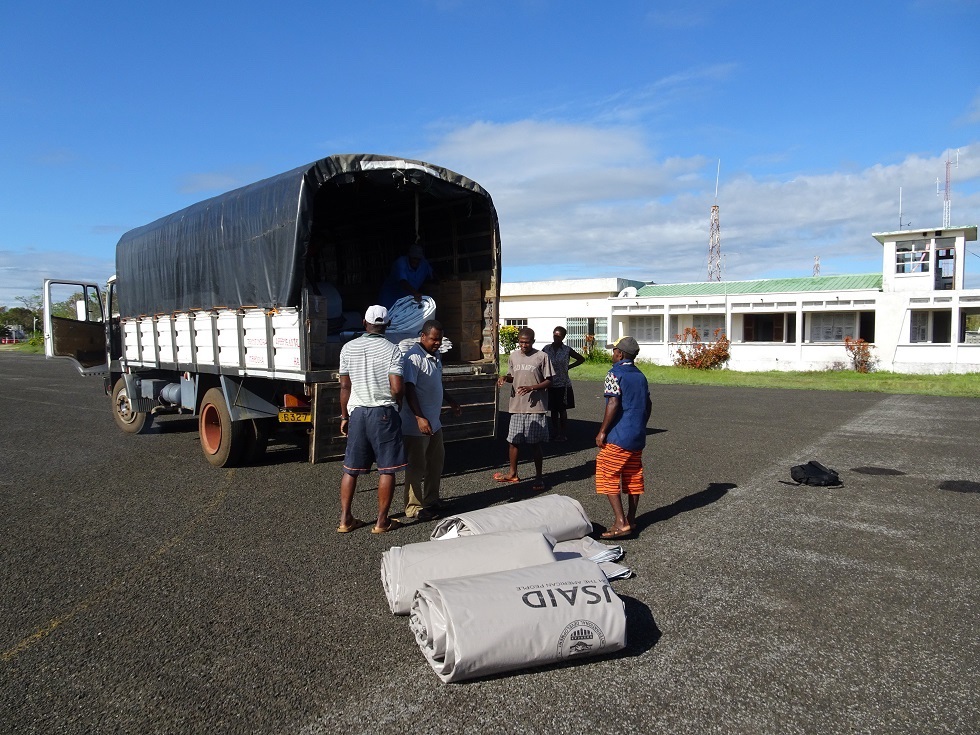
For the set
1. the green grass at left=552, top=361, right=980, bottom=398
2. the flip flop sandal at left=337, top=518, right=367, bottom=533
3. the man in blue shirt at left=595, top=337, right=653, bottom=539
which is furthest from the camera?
the green grass at left=552, top=361, right=980, bottom=398

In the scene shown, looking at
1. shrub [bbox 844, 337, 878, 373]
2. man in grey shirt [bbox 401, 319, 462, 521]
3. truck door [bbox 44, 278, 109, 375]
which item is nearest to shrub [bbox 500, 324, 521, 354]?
shrub [bbox 844, 337, 878, 373]

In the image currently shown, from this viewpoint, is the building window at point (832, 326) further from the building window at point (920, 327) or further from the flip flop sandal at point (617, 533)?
the flip flop sandal at point (617, 533)

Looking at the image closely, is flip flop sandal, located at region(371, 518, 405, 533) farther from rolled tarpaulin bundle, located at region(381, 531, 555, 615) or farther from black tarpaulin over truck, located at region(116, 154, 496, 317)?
black tarpaulin over truck, located at region(116, 154, 496, 317)

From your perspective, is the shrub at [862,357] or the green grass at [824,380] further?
the shrub at [862,357]

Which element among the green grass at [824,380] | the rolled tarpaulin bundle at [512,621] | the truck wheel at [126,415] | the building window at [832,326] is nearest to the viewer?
the rolled tarpaulin bundle at [512,621]

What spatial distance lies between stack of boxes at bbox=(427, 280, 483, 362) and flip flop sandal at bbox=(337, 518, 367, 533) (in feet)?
10.9

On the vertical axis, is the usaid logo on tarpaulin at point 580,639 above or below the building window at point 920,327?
below

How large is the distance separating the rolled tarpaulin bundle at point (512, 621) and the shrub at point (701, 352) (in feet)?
85.2

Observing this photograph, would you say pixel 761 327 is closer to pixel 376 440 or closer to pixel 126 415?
pixel 126 415

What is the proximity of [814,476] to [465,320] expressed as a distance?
4283 mm

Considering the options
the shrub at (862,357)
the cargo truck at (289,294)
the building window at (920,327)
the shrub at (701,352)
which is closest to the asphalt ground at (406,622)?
the cargo truck at (289,294)

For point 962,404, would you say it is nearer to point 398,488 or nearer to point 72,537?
point 398,488

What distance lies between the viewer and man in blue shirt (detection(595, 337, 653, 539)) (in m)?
5.64

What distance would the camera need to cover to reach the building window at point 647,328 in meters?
32.7
